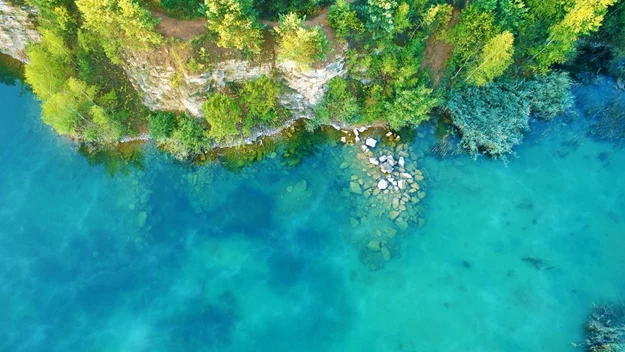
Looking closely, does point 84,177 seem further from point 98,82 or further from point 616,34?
point 616,34

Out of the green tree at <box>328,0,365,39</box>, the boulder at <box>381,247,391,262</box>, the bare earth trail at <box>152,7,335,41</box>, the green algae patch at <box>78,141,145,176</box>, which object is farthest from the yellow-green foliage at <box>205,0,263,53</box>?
the boulder at <box>381,247,391,262</box>

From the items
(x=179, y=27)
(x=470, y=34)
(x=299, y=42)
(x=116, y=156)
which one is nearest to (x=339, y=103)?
(x=299, y=42)

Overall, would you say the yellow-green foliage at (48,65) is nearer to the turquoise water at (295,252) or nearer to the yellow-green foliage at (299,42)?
the turquoise water at (295,252)

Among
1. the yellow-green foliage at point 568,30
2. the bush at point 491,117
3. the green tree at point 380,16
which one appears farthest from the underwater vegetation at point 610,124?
the green tree at point 380,16

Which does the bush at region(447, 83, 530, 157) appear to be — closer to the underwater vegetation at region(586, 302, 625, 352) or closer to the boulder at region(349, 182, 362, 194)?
the boulder at region(349, 182, 362, 194)

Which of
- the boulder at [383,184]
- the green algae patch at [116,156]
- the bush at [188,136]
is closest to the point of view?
the bush at [188,136]
